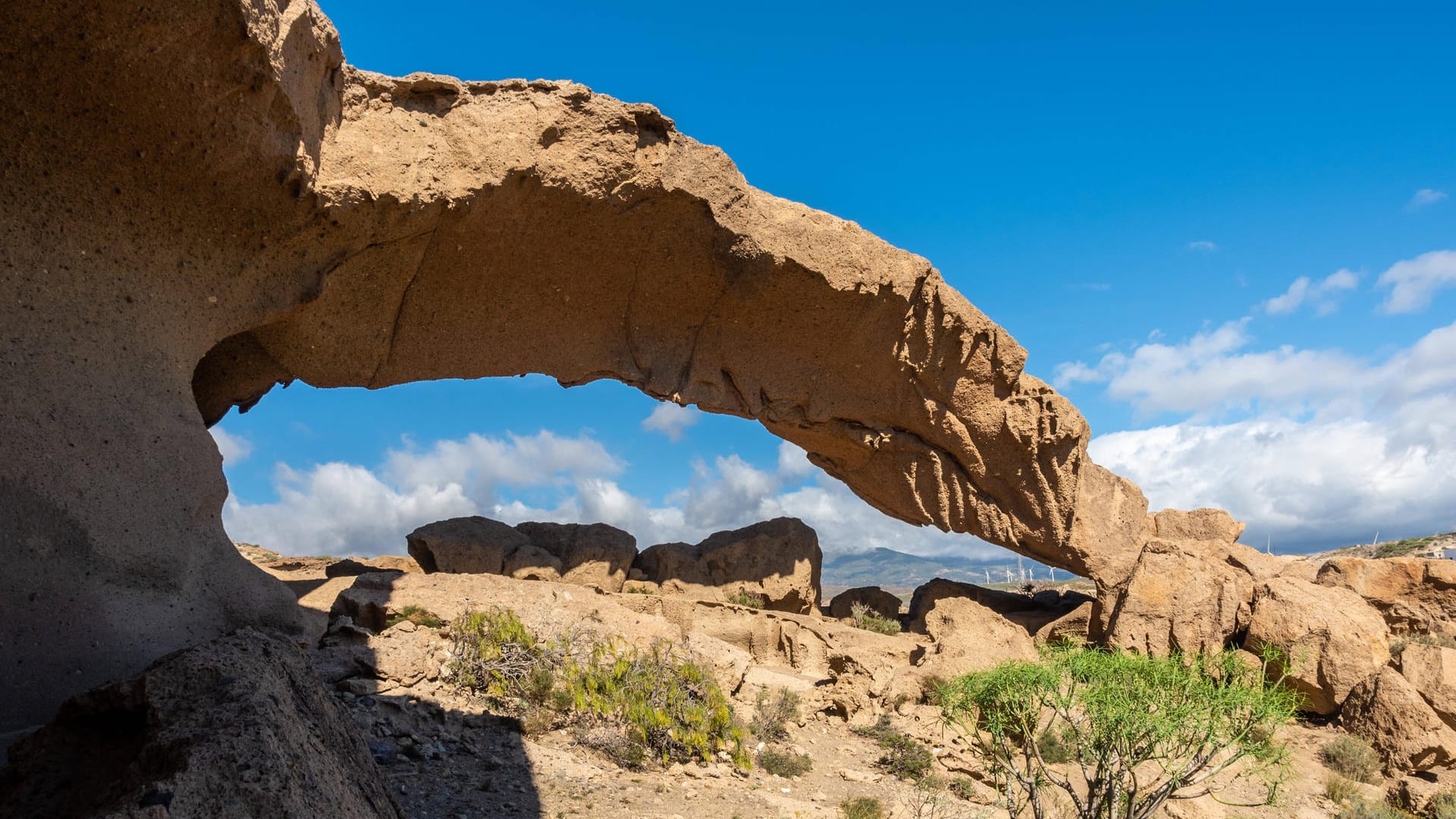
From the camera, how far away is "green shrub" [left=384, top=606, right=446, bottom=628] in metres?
8.12

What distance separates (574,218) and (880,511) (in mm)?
8220

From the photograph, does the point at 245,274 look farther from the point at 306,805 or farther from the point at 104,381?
the point at 306,805

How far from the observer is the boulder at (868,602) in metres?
15.2

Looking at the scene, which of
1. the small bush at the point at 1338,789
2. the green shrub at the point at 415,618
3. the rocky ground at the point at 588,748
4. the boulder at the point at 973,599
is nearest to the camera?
the rocky ground at the point at 588,748

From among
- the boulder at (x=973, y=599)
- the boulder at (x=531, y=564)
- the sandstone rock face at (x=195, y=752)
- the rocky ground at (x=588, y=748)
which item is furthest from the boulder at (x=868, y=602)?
the sandstone rock face at (x=195, y=752)

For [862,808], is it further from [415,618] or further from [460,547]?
[460,547]

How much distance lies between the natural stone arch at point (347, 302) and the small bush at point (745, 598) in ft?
8.57

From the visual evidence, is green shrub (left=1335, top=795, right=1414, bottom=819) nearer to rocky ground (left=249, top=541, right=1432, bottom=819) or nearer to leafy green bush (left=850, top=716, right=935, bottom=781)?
rocky ground (left=249, top=541, right=1432, bottom=819)

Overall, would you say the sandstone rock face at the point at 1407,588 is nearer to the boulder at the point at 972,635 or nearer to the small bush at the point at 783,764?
the boulder at the point at 972,635

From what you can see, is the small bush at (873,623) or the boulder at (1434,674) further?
the small bush at (873,623)

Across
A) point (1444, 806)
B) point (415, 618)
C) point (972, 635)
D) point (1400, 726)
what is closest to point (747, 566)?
point (972, 635)

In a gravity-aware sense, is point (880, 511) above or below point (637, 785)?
above

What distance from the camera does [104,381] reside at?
19.3ft

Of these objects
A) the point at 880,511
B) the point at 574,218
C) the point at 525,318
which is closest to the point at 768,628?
the point at 880,511
